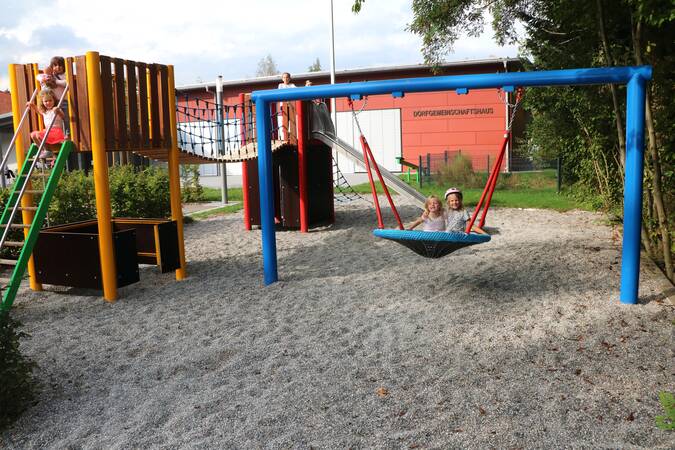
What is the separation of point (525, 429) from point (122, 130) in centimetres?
504

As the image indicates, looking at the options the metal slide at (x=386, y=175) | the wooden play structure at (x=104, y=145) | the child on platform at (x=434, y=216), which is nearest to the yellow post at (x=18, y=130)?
the wooden play structure at (x=104, y=145)

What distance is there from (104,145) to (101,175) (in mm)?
309

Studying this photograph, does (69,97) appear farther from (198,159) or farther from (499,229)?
(499,229)

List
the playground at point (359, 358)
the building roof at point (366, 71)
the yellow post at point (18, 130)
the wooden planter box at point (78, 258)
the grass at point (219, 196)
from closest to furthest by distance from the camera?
the playground at point (359, 358)
the wooden planter box at point (78, 258)
the yellow post at point (18, 130)
the grass at point (219, 196)
the building roof at point (366, 71)

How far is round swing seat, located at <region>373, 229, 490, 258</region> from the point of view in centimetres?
543

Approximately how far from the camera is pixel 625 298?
569 centimetres

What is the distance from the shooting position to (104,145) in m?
6.30

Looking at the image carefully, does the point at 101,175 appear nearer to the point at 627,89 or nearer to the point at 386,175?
the point at 627,89

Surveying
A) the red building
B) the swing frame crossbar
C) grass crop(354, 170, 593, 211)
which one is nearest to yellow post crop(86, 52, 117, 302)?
the swing frame crossbar

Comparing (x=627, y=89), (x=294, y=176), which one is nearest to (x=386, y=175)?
(x=294, y=176)

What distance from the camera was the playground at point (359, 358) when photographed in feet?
11.1

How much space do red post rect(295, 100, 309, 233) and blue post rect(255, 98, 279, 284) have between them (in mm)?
3775

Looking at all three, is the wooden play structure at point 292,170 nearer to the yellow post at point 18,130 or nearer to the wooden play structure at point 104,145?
the wooden play structure at point 104,145

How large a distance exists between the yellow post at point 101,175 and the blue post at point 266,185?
1.57 m
